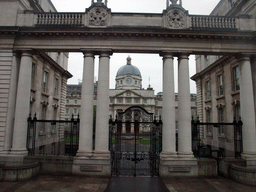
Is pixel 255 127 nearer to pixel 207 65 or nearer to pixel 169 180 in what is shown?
pixel 169 180

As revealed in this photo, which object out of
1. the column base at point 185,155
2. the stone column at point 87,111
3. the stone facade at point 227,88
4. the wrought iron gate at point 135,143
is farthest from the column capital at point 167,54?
the column base at point 185,155

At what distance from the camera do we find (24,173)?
1086 cm

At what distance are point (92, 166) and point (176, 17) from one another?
11323 mm

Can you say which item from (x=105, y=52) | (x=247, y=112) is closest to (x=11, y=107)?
(x=105, y=52)

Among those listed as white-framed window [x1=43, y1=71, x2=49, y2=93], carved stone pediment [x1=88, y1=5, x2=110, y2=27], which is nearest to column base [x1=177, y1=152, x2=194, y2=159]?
carved stone pediment [x1=88, y1=5, x2=110, y2=27]

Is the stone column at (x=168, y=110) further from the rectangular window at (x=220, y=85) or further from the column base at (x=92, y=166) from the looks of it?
the rectangular window at (x=220, y=85)

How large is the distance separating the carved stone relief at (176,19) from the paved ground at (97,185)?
9.94 m

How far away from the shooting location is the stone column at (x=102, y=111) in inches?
490

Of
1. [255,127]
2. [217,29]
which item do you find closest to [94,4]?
[217,29]

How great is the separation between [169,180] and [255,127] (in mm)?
6857

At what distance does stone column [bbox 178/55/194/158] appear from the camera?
41.2 feet

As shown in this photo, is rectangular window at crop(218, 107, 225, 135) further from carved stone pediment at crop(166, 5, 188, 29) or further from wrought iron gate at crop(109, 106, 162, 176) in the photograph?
carved stone pediment at crop(166, 5, 188, 29)

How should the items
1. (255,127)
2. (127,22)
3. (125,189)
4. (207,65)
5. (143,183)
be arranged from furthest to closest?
(207,65)
(127,22)
(255,127)
(143,183)
(125,189)

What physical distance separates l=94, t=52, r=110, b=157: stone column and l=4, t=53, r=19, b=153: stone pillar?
5.67m
